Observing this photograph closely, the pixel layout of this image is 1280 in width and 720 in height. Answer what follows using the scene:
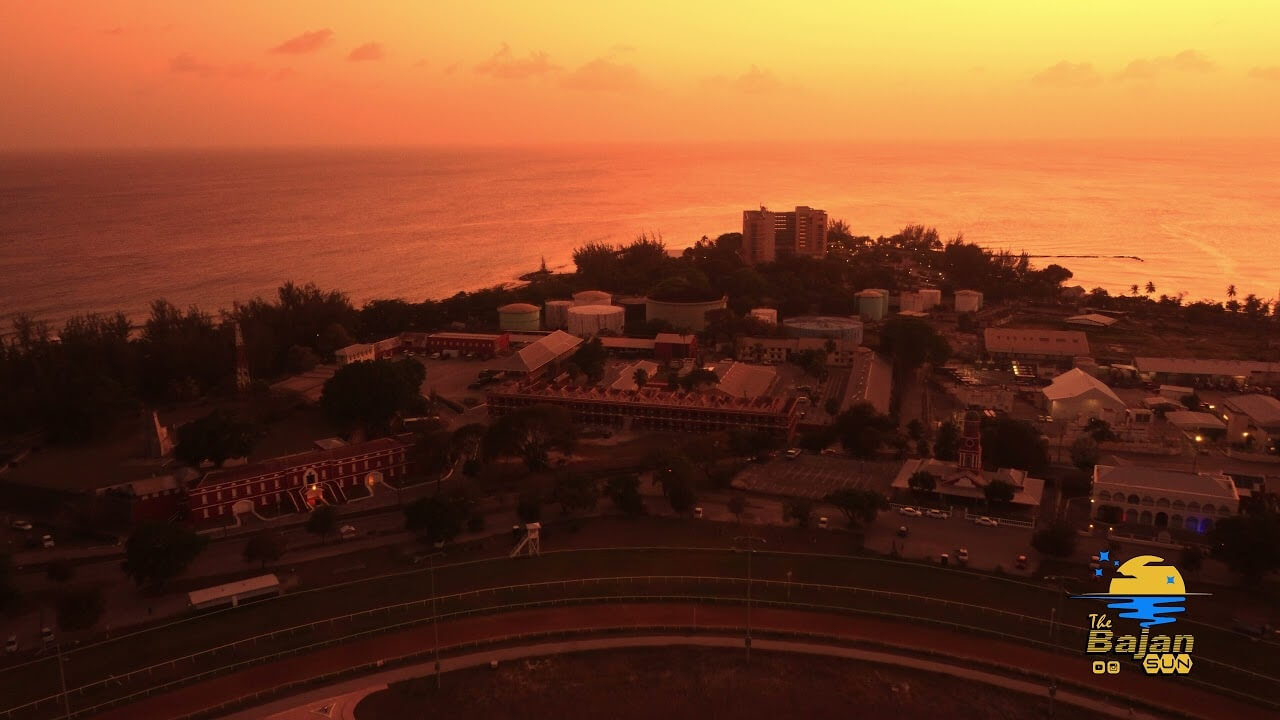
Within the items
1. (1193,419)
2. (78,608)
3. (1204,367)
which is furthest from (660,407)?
(1204,367)

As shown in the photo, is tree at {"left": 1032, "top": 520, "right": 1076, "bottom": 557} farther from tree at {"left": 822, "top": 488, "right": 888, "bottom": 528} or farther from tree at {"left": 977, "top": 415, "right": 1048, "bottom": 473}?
tree at {"left": 977, "top": 415, "right": 1048, "bottom": 473}

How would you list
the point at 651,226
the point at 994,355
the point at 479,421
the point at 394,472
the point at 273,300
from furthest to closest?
the point at 651,226, the point at 273,300, the point at 994,355, the point at 479,421, the point at 394,472

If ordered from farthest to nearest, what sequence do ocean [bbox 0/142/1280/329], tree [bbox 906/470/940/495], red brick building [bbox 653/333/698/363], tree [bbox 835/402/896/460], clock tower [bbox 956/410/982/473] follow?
1. ocean [bbox 0/142/1280/329]
2. red brick building [bbox 653/333/698/363]
3. tree [bbox 835/402/896/460]
4. clock tower [bbox 956/410/982/473]
5. tree [bbox 906/470/940/495]

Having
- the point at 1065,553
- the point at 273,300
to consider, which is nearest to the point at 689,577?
the point at 1065,553

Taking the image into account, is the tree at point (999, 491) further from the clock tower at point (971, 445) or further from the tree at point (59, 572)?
the tree at point (59, 572)

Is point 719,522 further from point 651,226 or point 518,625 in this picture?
point 651,226

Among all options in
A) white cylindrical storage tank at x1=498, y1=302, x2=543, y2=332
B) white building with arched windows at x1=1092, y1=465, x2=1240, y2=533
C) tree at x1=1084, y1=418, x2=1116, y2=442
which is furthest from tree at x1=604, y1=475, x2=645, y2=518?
white cylindrical storage tank at x1=498, y1=302, x2=543, y2=332

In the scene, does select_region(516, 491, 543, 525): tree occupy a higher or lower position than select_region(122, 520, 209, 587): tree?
lower
